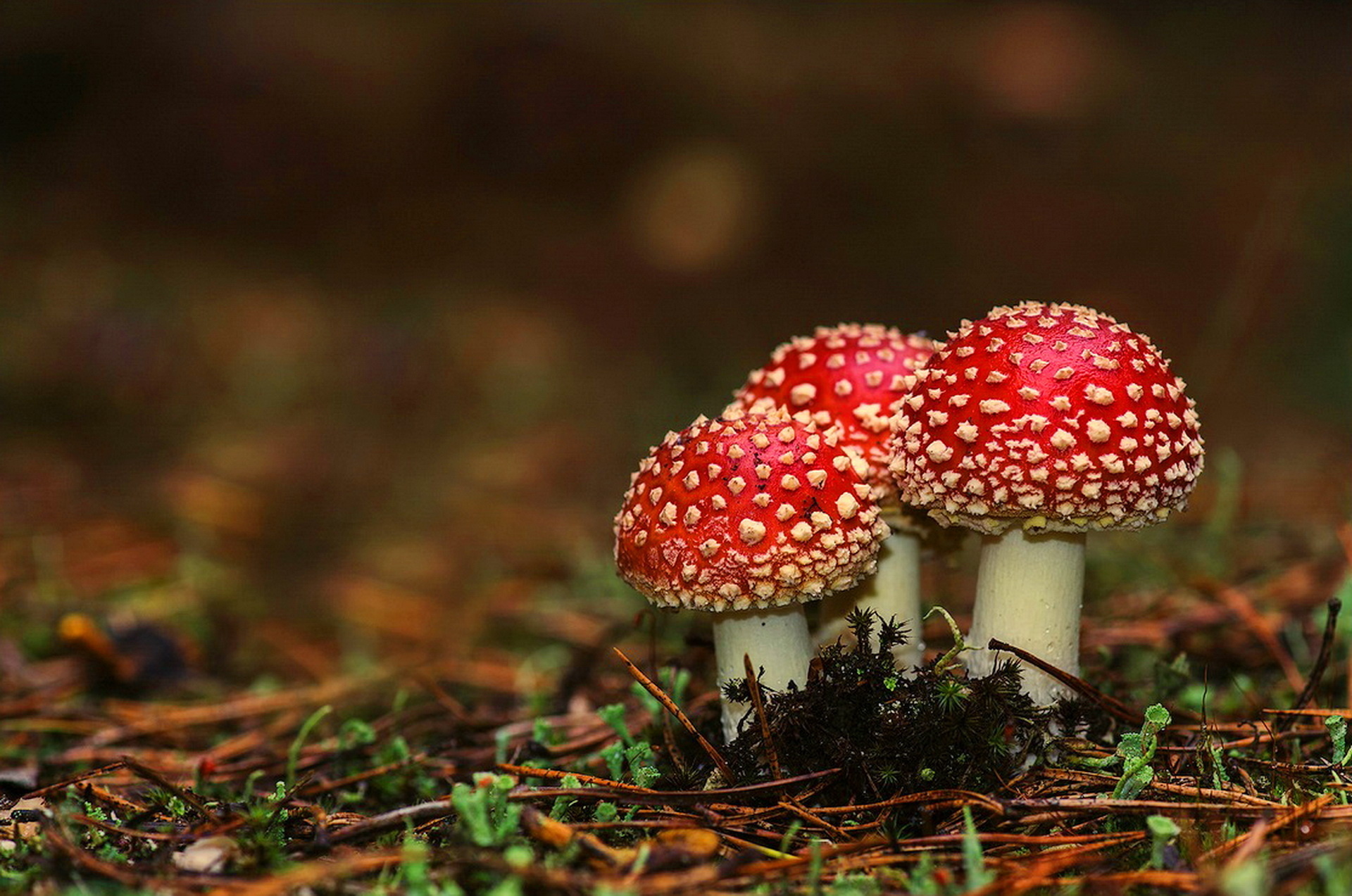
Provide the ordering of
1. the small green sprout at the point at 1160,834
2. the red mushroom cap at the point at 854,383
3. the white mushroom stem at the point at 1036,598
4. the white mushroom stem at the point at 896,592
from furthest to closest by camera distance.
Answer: the white mushroom stem at the point at 896,592, the red mushroom cap at the point at 854,383, the white mushroom stem at the point at 1036,598, the small green sprout at the point at 1160,834

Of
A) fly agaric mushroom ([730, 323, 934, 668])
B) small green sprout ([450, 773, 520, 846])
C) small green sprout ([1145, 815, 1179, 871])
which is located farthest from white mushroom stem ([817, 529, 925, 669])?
small green sprout ([450, 773, 520, 846])

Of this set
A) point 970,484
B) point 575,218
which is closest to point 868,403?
point 970,484

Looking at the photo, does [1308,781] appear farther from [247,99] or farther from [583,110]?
[247,99]

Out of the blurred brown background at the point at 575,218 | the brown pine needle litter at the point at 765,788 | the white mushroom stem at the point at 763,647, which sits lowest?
the brown pine needle litter at the point at 765,788

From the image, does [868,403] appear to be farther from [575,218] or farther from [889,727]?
[575,218]

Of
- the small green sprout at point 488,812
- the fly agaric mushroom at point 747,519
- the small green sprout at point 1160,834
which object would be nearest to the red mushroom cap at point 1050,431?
the fly agaric mushroom at point 747,519

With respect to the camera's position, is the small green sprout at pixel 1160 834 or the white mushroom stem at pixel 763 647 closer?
the small green sprout at pixel 1160 834

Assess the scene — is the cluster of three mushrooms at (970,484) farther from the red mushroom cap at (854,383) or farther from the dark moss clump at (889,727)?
the dark moss clump at (889,727)

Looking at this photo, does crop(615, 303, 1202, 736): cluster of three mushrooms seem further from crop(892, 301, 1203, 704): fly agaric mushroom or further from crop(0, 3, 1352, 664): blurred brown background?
crop(0, 3, 1352, 664): blurred brown background
